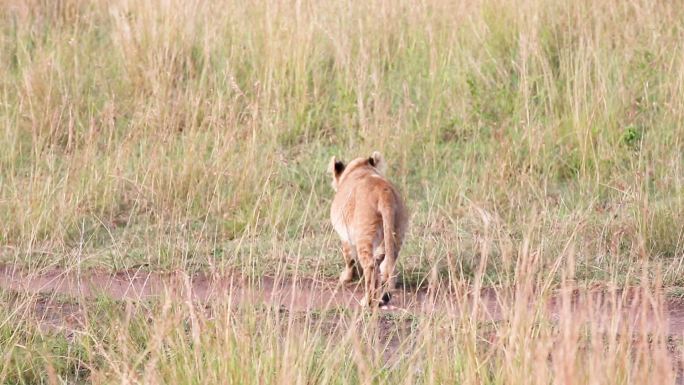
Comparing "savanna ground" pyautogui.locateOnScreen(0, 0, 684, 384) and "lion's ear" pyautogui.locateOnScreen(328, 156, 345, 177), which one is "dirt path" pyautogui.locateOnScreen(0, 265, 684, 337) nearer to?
"savanna ground" pyautogui.locateOnScreen(0, 0, 684, 384)

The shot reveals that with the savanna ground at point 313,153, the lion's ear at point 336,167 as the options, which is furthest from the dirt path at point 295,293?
the lion's ear at point 336,167

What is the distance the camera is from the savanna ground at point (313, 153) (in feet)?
19.2

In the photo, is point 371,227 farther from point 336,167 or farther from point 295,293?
point 336,167

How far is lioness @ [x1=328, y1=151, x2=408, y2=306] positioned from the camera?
19.2ft

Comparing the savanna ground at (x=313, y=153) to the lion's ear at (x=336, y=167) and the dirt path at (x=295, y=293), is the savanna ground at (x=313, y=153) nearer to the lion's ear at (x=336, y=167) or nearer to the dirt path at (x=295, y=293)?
the dirt path at (x=295, y=293)

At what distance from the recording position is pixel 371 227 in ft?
19.6

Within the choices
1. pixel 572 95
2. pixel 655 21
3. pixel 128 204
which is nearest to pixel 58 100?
pixel 128 204

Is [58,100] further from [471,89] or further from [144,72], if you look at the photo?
[471,89]

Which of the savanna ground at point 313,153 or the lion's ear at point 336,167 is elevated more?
the lion's ear at point 336,167

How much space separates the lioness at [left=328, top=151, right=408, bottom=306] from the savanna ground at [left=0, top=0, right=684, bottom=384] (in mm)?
169

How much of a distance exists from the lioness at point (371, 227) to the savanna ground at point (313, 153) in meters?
0.17

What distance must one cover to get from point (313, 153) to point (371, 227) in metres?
2.74

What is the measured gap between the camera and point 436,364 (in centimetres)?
434

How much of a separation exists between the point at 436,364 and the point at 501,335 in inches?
12.2
